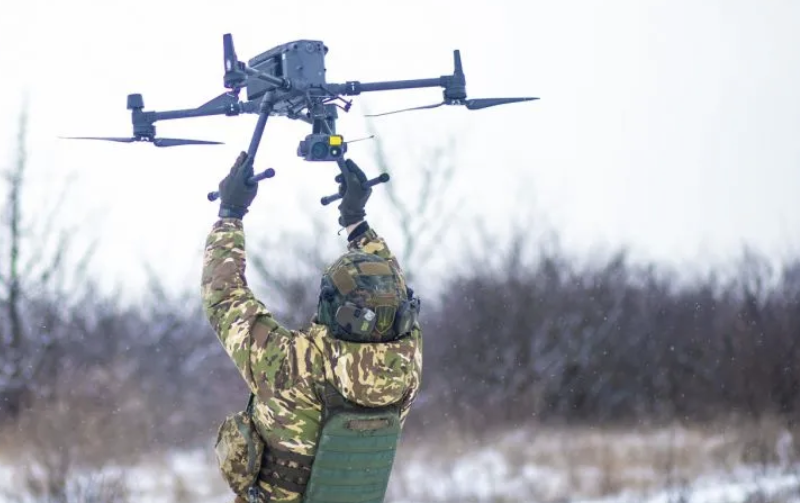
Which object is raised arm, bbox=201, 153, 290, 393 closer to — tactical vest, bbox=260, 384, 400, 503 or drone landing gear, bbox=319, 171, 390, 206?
tactical vest, bbox=260, 384, 400, 503

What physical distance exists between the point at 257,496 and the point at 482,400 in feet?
58.1

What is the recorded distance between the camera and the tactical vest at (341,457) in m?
3.46

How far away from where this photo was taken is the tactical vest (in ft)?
11.3

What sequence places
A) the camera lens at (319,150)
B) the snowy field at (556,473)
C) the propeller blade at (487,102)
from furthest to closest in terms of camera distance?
the snowy field at (556,473) → the propeller blade at (487,102) → the camera lens at (319,150)

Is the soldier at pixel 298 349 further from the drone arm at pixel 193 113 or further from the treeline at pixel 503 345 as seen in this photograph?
the treeline at pixel 503 345

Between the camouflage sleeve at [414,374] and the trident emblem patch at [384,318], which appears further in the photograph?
the camouflage sleeve at [414,374]

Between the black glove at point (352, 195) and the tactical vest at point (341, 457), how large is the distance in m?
0.83

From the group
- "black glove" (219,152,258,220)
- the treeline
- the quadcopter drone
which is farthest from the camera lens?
the treeline

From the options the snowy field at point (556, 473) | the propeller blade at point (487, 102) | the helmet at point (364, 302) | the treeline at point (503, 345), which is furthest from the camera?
the treeline at point (503, 345)

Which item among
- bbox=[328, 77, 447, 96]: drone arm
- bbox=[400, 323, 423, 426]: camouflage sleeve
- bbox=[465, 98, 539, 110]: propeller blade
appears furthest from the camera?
bbox=[465, 98, 539, 110]: propeller blade

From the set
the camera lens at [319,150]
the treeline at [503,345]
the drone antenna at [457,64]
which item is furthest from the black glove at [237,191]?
the treeline at [503,345]

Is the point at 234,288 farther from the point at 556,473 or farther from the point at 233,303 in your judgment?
the point at 556,473

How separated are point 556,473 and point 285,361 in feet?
37.5

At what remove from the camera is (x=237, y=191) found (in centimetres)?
358
